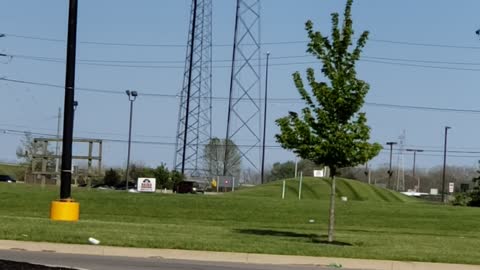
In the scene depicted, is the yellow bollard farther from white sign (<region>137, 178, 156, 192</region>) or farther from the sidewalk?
white sign (<region>137, 178, 156, 192</region>)

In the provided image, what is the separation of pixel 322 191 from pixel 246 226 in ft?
110

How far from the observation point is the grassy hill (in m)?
55.1

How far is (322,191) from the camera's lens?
58.4 m

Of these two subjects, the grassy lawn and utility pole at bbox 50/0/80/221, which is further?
utility pole at bbox 50/0/80/221

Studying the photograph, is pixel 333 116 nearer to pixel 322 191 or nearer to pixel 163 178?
pixel 322 191

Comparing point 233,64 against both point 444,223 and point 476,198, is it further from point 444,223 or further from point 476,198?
point 444,223

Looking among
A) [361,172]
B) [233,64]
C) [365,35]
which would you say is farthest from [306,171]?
[365,35]

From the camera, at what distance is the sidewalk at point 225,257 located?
587 inches

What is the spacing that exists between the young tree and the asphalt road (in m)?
4.39

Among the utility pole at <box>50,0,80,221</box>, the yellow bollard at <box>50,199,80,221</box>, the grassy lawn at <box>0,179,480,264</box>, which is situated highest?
the utility pole at <box>50,0,80,221</box>

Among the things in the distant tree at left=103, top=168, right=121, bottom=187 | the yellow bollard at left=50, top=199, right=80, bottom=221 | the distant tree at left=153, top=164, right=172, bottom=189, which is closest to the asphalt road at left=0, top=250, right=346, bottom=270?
the yellow bollard at left=50, top=199, right=80, bottom=221

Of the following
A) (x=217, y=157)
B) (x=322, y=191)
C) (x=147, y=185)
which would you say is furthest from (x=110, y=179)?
(x=147, y=185)

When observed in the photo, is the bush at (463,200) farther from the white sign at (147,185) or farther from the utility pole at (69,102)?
the utility pole at (69,102)

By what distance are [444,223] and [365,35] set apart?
1477 centimetres
